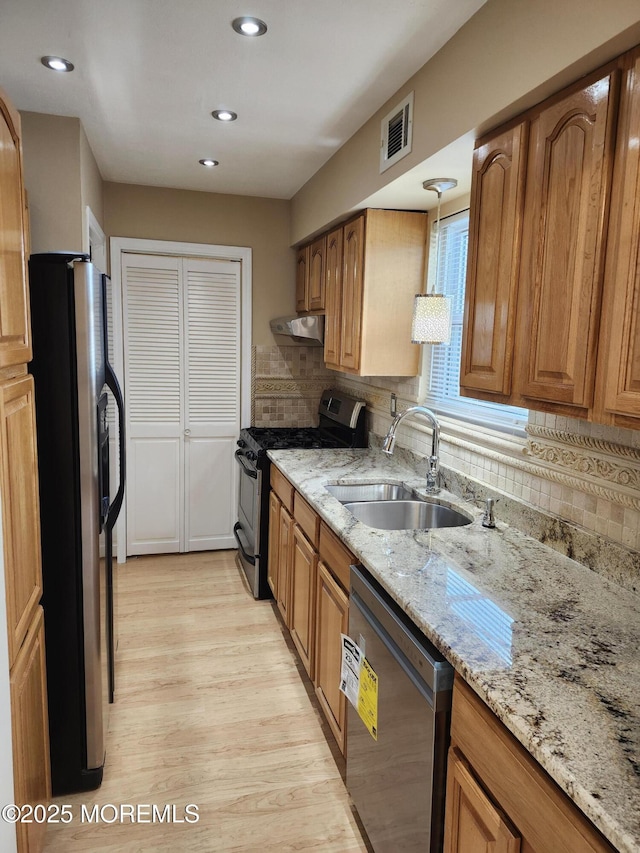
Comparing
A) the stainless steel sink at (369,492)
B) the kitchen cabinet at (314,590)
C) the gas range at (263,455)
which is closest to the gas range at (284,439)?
the gas range at (263,455)

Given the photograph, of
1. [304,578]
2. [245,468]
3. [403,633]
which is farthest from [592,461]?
[245,468]

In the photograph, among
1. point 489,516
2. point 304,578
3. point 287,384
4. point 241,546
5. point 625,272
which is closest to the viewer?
point 625,272

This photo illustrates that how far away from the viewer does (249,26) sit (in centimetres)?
183

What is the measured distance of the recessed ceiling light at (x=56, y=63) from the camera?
2.12m

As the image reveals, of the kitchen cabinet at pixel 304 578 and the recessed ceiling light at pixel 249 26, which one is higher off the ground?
the recessed ceiling light at pixel 249 26

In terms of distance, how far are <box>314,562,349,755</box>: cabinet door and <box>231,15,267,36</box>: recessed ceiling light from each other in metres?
1.89

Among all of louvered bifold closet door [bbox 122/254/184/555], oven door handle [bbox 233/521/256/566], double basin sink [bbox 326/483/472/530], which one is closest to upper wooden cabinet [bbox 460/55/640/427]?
double basin sink [bbox 326/483/472/530]

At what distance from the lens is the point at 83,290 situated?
6.20ft

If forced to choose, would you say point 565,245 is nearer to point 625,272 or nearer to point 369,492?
point 625,272

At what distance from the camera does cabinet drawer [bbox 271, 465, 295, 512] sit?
294 cm

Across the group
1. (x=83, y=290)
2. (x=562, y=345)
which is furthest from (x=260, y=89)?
(x=562, y=345)

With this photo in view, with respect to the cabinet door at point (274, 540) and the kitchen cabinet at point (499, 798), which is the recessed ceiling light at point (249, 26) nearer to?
the kitchen cabinet at point (499, 798)

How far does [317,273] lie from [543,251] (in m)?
2.36

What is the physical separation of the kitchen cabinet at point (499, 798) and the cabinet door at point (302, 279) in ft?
10.2
